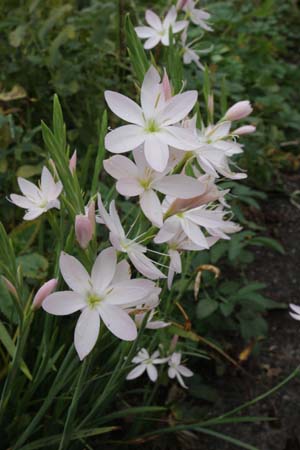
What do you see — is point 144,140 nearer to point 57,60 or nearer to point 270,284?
point 57,60

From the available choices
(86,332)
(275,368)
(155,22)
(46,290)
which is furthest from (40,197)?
(275,368)

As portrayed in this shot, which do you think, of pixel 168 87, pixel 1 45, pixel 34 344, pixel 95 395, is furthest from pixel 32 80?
pixel 168 87

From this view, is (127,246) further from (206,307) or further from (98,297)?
(206,307)

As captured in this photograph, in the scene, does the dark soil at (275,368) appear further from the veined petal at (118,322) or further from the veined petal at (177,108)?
the veined petal at (177,108)

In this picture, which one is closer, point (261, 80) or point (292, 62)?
point (261, 80)

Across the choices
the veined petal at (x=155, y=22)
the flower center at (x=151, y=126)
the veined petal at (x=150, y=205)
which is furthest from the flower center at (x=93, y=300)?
the veined petal at (x=155, y=22)

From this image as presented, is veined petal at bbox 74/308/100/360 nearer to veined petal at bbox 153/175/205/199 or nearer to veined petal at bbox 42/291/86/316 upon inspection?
veined petal at bbox 42/291/86/316
